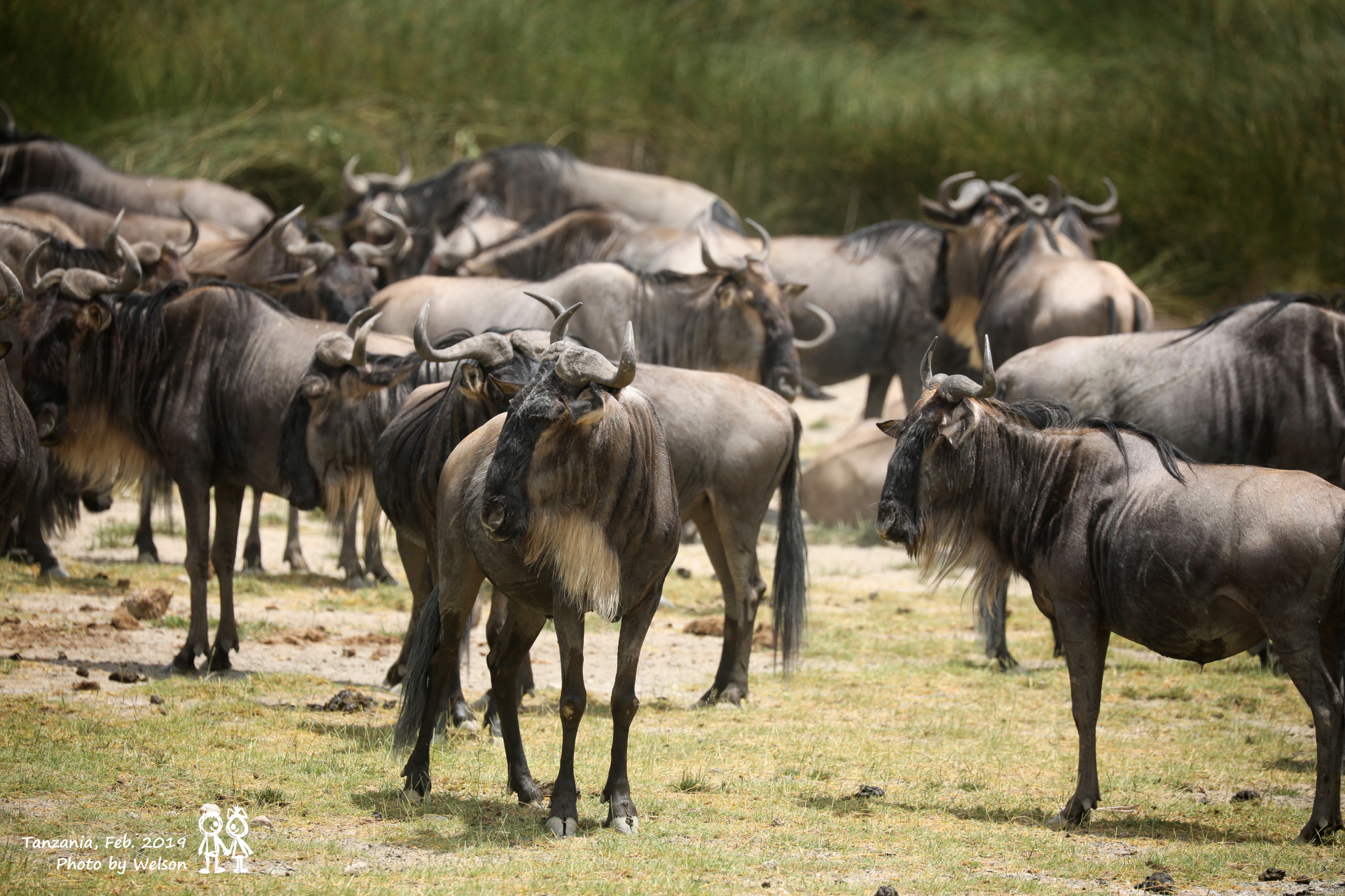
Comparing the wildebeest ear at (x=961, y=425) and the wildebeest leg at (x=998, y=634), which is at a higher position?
the wildebeest ear at (x=961, y=425)

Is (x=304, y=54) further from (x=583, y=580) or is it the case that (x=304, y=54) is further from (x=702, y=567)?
(x=583, y=580)

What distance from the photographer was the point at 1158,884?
4.43m

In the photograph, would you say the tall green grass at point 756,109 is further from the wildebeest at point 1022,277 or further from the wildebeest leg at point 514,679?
the wildebeest leg at point 514,679

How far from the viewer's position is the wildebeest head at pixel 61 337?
24.8ft

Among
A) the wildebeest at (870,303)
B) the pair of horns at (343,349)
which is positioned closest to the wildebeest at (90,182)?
the wildebeest at (870,303)

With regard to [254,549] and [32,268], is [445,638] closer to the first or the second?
[32,268]

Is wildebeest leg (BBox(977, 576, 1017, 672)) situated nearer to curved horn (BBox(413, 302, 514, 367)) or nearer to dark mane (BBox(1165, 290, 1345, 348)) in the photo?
dark mane (BBox(1165, 290, 1345, 348))

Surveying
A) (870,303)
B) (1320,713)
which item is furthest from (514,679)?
(870,303)

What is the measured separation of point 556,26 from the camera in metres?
21.8

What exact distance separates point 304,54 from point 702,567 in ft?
37.5

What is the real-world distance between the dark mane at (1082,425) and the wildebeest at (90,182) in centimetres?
968

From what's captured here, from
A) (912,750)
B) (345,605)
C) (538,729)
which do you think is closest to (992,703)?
(912,750)

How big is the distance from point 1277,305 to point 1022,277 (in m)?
→ 2.95

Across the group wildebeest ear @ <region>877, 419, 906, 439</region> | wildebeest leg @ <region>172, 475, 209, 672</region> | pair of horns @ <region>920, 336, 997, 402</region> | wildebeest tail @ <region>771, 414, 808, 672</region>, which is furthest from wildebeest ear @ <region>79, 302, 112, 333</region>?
pair of horns @ <region>920, 336, 997, 402</region>
